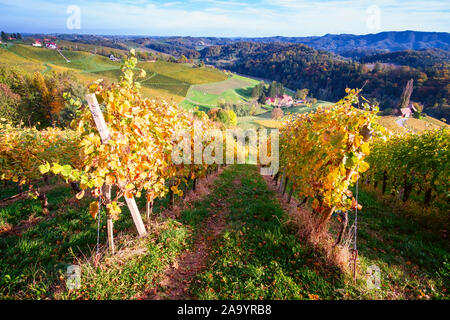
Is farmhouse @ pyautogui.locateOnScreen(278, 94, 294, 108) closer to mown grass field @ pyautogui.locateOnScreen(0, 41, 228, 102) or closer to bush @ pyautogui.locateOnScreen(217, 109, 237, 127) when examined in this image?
mown grass field @ pyautogui.locateOnScreen(0, 41, 228, 102)

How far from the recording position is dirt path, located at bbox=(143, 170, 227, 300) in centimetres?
379

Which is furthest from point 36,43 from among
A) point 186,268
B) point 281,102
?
point 186,268

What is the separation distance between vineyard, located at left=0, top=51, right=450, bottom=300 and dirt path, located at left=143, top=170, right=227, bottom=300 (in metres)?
0.03

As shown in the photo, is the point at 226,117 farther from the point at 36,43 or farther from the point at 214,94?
the point at 36,43

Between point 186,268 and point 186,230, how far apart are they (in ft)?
4.00

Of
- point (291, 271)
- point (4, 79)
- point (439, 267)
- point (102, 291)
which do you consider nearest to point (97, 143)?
point (102, 291)

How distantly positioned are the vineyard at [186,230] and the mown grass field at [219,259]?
0.08 ft

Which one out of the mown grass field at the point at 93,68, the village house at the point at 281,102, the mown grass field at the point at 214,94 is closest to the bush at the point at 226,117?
the mown grass field at the point at 214,94

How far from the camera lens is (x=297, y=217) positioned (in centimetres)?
557

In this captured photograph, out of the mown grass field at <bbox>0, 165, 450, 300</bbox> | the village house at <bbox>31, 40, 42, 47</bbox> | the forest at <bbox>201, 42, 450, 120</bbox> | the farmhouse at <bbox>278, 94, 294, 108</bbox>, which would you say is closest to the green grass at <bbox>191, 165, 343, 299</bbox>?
the mown grass field at <bbox>0, 165, 450, 300</bbox>

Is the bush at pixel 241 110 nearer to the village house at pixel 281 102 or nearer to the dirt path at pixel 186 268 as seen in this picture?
the village house at pixel 281 102

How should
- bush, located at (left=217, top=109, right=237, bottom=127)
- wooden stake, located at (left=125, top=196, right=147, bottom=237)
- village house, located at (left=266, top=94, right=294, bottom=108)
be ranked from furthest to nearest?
village house, located at (left=266, top=94, right=294, bottom=108), bush, located at (left=217, top=109, right=237, bottom=127), wooden stake, located at (left=125, top=196, right=147, bottom=237)

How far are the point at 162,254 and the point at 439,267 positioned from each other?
6.04 m

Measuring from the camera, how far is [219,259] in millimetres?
4586
